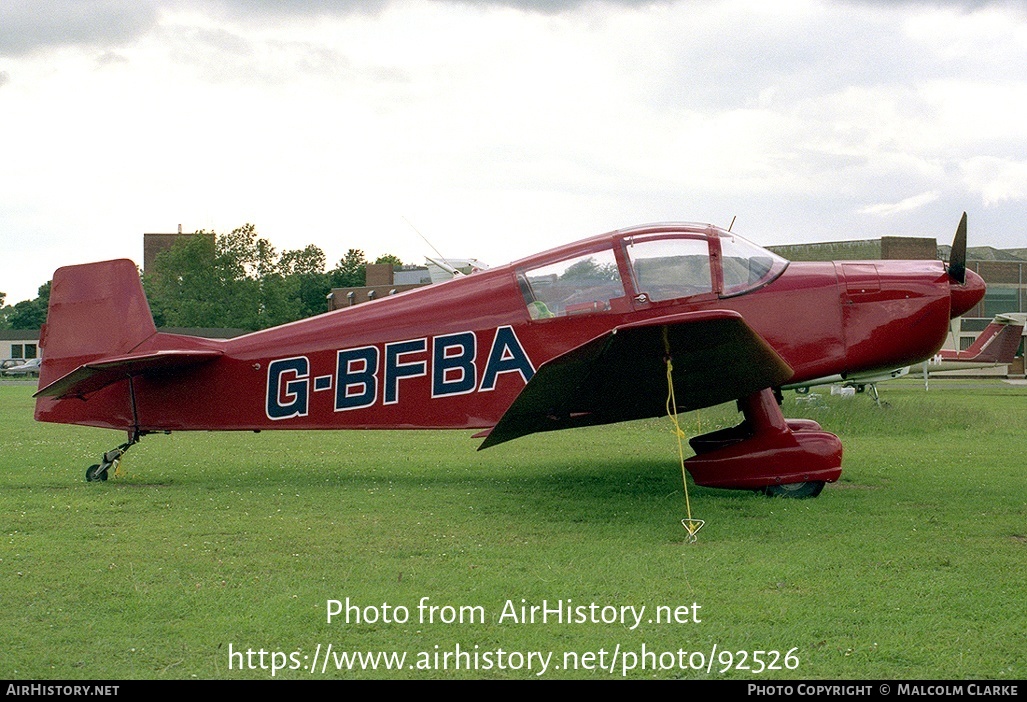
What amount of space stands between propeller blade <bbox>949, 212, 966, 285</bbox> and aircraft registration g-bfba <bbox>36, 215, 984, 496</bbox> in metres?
0.02

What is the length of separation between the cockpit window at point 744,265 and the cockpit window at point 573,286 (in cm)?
96

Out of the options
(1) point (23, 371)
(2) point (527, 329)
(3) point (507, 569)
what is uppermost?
(2) point (527, 329)

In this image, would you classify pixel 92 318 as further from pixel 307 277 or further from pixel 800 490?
pixel 307 277

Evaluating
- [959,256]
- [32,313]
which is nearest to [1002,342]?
[959,256]

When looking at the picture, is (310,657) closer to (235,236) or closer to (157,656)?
(157,656)

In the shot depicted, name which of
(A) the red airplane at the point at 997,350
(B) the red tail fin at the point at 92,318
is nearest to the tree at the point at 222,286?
(A) the red airplane at the point at 997,350

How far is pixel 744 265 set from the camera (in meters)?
8.23

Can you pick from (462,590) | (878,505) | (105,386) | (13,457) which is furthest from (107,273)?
(878,505)

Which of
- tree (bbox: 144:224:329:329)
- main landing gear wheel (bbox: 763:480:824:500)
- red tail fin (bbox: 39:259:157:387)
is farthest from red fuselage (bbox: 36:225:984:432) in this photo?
tree (bbox: 144:224:329:329)

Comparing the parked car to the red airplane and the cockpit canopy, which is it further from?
the cockpit canopy

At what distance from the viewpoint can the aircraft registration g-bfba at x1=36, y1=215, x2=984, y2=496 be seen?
7.90 m

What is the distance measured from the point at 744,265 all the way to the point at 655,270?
0.82 metres

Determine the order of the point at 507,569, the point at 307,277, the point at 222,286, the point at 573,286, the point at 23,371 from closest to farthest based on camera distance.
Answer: the point at 507,569
the point at 573,286
the point at 23,371
the point at 222,286
the point at 307,277

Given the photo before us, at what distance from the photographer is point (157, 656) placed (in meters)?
4.20
